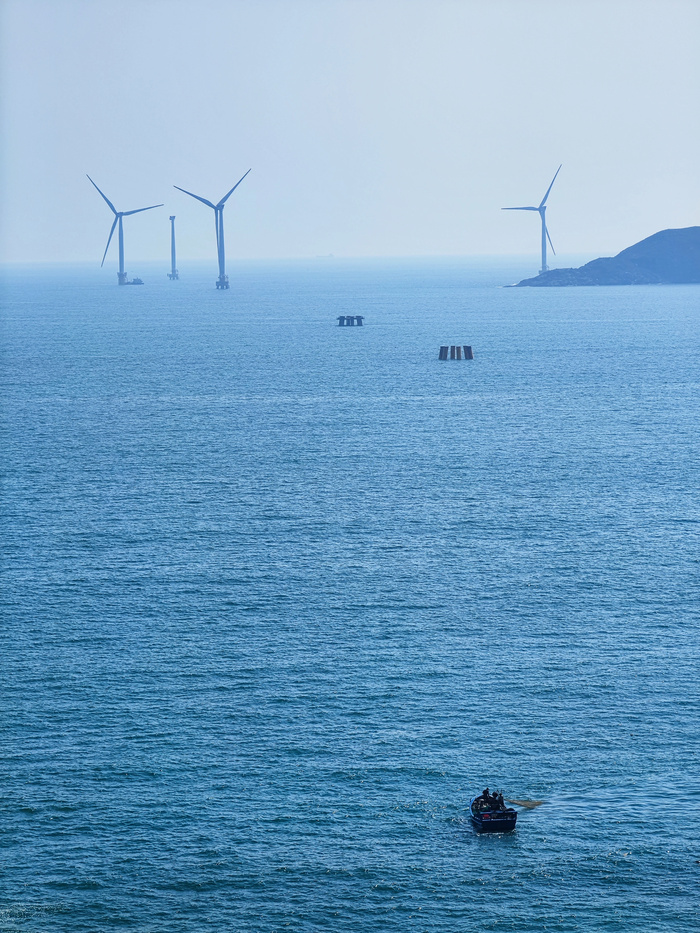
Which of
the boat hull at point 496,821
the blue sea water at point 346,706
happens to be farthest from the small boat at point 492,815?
the blue sea water at point 346,706

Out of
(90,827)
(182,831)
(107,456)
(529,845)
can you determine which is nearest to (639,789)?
(529,845)

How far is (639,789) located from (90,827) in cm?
3348

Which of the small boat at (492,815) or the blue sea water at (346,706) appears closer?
the blue sea water at (346,706)

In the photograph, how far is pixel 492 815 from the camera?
76.9m

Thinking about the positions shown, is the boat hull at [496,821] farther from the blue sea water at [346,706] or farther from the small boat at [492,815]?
the blue sea water at [346,706]

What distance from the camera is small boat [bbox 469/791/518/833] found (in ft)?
253

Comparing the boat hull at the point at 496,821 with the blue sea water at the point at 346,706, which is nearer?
the blue sea water at the point at 346,706

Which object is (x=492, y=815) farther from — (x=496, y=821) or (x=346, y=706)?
(x=346, y=706)

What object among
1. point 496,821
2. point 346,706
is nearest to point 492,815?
point 496,821

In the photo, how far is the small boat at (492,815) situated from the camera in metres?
77.0

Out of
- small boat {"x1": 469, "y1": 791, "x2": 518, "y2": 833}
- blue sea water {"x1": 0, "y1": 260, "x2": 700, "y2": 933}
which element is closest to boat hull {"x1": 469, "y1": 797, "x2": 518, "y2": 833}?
small boat {"x1": 469, "y1": 791, "x2": 518, "y2": 833}

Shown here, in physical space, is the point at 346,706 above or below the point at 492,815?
above

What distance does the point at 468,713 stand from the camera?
92.4 metres

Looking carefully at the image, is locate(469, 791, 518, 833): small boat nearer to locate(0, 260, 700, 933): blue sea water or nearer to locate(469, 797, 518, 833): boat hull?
locate(469, 797, 518, 833): boat hull
